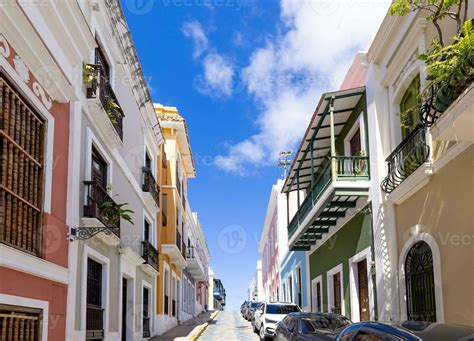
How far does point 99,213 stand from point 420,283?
663cm

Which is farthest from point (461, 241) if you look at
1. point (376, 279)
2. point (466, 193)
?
point (376, 279)

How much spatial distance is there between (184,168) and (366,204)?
18340 millimetres

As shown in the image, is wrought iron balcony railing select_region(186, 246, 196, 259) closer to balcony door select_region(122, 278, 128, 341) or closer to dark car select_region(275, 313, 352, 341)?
balcony door select_region(122, 278, 128, 341)

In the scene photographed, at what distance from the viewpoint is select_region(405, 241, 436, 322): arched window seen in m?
10.9

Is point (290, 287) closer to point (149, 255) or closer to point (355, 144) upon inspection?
point (149, 255)

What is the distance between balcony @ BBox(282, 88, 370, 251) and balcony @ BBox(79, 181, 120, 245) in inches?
216

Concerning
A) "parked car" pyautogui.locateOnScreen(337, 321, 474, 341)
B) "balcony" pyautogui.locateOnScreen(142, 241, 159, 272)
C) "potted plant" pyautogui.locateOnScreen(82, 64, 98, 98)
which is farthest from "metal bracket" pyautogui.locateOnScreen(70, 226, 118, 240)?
"balcony" pyautogui.locateOnScreen(142, 241, 159, 272)

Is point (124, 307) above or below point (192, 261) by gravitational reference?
below

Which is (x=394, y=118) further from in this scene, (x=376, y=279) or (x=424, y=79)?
(x=376, y=279)

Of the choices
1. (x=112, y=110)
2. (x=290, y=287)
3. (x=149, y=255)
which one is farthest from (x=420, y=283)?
(x=290, y=287)

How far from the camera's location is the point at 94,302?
12109 mm

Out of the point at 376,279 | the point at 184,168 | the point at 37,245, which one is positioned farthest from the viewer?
the point at 184,168

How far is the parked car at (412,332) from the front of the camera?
477 cm

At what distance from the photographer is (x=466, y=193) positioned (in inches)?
365
